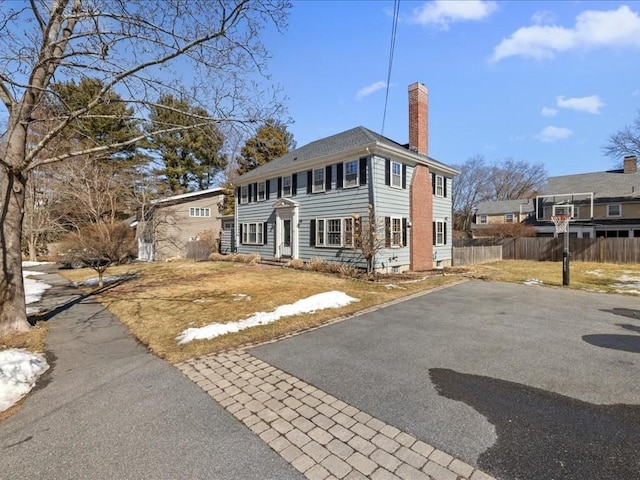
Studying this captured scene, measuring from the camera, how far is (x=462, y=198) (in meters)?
46.7

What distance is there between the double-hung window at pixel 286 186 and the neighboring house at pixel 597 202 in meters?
20.7

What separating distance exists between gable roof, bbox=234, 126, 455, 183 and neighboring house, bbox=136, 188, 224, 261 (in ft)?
23.8

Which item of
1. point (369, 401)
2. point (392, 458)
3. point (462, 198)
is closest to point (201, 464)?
point (392, 458)

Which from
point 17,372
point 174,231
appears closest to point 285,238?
point 174,231

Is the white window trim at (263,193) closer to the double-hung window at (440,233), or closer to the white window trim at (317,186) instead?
the white window trim at (317,186)

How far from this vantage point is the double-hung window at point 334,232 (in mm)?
13930

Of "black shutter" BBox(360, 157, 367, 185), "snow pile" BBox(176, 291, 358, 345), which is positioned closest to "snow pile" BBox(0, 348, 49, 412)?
"snow pile" BBox(176, 291, 358, 345)

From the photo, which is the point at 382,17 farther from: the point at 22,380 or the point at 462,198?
the point at 462,198

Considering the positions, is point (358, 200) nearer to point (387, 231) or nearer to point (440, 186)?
point (387, 231)

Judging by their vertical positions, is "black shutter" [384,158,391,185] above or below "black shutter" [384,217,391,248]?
above

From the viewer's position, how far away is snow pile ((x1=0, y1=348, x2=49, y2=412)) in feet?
11.9

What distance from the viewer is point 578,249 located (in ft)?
68.4

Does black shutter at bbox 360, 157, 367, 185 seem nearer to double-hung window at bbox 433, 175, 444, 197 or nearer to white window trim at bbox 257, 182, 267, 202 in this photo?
double-hung window at bbox 433, 175, 444, 197

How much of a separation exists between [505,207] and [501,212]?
3.25 feet
